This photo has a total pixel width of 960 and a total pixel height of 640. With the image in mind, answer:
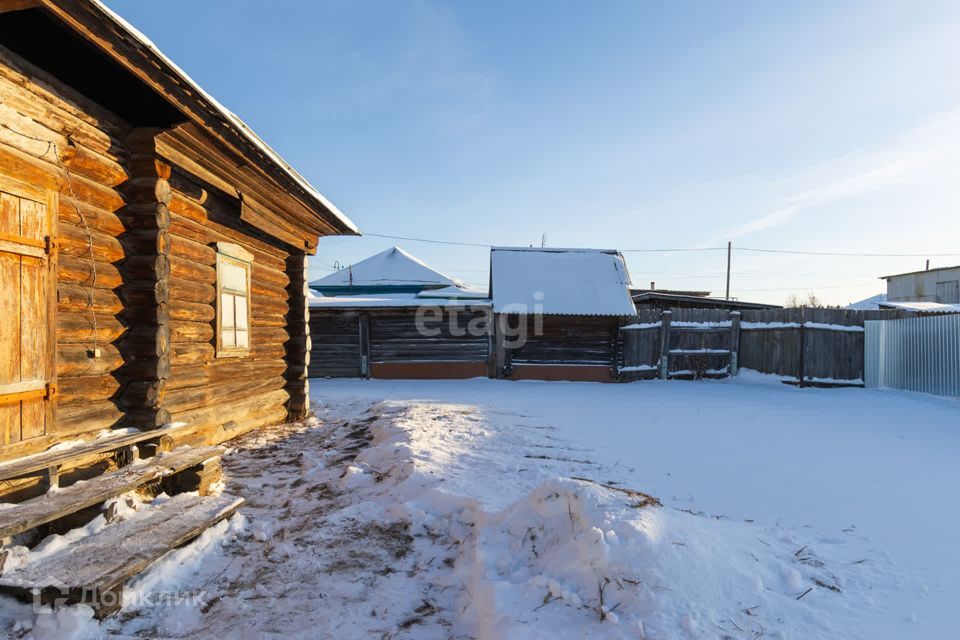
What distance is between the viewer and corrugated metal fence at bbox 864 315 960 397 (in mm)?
10117

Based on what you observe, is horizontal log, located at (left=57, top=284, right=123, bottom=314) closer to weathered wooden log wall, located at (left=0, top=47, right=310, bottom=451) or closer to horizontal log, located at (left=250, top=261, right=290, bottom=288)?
weathered wooden log wall, located at (left=0, top=47, right=310, bottom=451)

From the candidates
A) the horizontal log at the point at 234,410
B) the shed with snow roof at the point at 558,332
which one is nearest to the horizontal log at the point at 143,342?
the horizontal log at the point at 234,410

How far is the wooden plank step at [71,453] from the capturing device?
302 centimetres

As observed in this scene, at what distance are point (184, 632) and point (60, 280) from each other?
2.83m

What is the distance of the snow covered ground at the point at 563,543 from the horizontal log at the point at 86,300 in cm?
196

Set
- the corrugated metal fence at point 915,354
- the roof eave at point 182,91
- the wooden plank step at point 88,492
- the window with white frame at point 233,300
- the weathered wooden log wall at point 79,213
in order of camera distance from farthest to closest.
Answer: the corrugated metal fence at point 915,354
the window with white frame at point 233,300
the weathered wooden log wall at point 79,213
the roof eave at point 182,91
the wooden plank step at point 88,492

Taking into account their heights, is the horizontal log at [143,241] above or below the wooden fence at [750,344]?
above

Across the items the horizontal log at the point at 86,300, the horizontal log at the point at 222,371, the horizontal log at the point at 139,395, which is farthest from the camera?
the horizontal log at the point at 222,371

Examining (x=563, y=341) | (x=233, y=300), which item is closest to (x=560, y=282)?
(x=563, y=341)

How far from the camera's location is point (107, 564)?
2625 millimetres

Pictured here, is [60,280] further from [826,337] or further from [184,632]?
[826,337]

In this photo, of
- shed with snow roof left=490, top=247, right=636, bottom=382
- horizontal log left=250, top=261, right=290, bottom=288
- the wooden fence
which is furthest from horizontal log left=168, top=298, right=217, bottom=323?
the wooden fence

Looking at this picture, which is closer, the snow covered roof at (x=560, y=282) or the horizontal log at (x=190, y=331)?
the horizontal log at (x=190, y=331)

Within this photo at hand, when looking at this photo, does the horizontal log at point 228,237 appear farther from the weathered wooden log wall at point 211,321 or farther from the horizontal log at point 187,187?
the horizontal log at point 187,187
